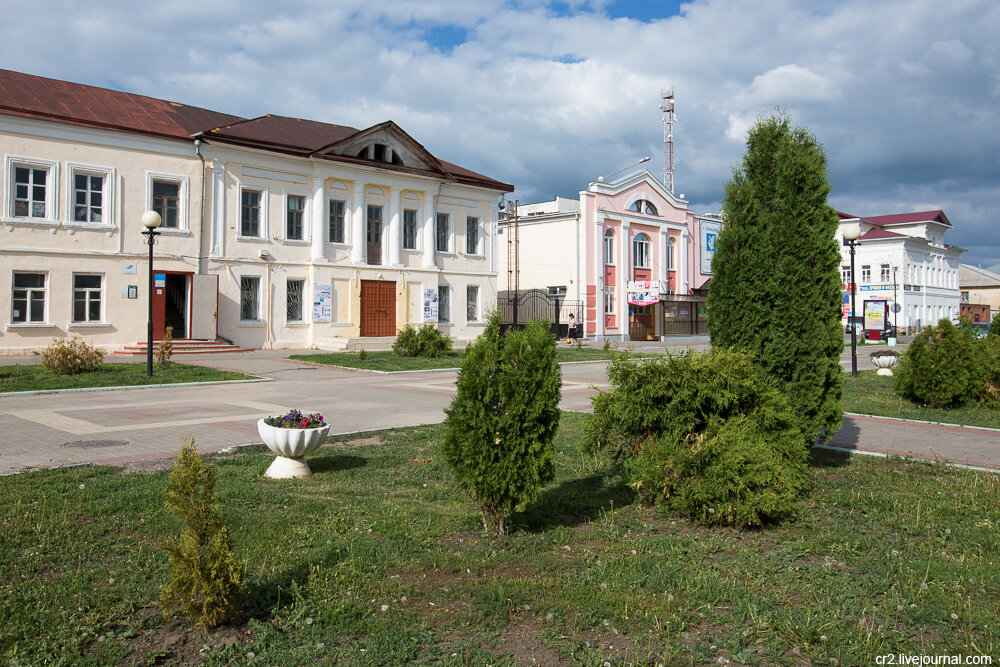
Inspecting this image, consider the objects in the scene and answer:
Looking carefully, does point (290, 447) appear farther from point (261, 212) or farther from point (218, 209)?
point (261, 212)

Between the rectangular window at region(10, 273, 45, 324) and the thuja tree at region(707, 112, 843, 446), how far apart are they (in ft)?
78.0

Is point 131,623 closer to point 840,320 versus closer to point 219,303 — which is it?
point 840,320

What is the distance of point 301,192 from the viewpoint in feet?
95.2

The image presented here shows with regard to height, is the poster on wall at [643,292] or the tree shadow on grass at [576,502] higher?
the poster on wall at [643,292]

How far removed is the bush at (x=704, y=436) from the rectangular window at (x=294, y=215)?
985 inches

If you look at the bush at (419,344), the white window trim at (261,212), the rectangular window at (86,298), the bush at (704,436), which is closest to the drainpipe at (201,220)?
the white window trim at (261,212)

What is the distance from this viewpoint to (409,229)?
32.6 metres

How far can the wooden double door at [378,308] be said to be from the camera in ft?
101

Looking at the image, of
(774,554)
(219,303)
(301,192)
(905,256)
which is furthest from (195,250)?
(905,256)

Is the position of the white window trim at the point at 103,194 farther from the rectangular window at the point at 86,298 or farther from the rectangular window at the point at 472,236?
the rectangular window at the point at 472,236

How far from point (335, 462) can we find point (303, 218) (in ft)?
76.7

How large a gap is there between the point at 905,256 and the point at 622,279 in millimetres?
37580

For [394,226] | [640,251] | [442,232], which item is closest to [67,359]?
[394,226]

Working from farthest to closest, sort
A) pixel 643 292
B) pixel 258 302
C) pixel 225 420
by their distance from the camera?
pixel 643 292 < pixel 258 302 < pixel 225 420
